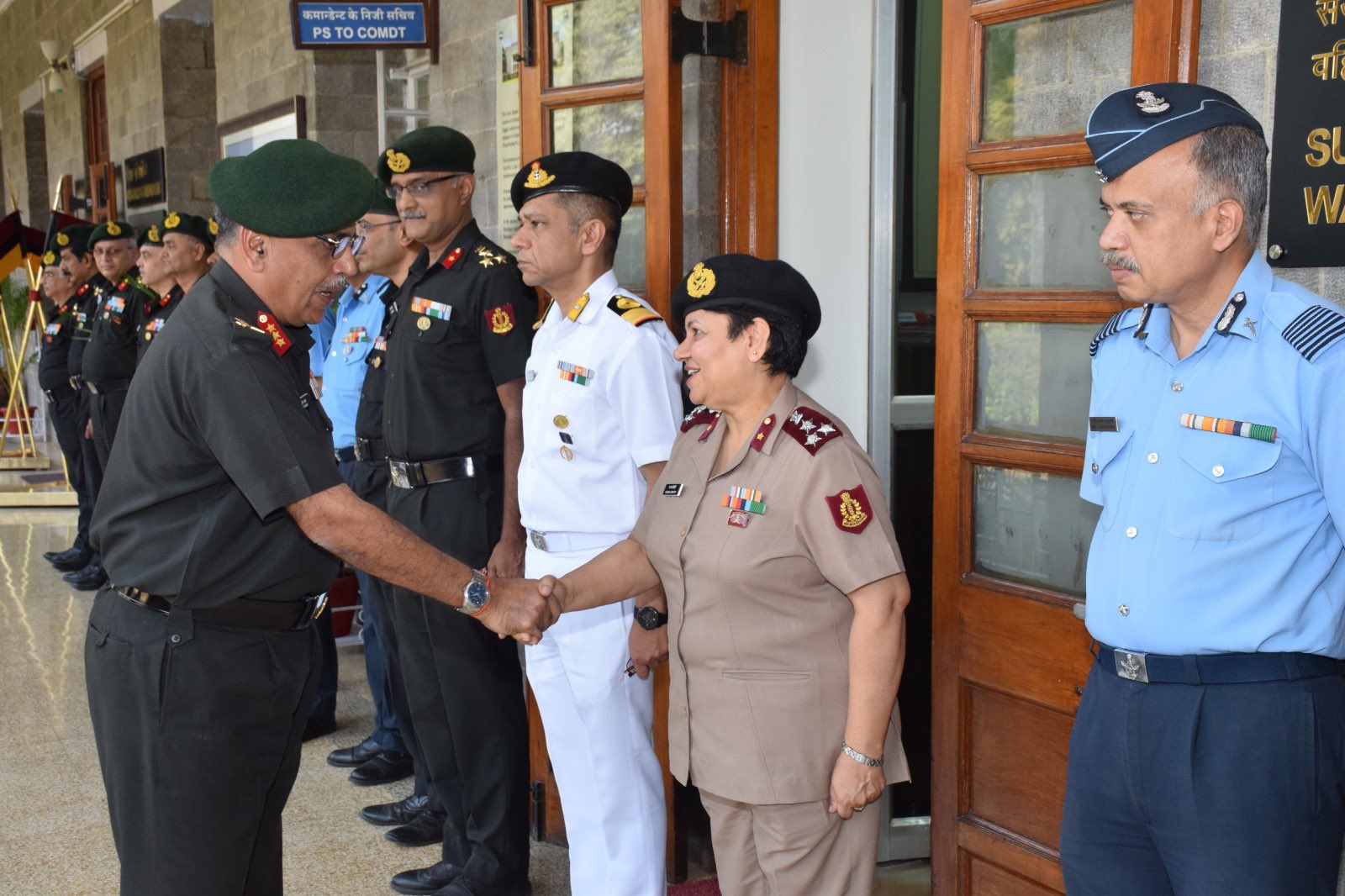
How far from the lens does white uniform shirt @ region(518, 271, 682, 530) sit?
2520 mm

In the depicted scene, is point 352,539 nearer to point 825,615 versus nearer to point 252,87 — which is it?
point 825,615

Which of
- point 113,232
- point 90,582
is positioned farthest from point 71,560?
point 113,232

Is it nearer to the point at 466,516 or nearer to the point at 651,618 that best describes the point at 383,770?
the point at 466,516

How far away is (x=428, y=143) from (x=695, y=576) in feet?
5.41

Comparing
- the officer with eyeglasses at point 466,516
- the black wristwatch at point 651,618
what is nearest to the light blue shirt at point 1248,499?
the black wristwatch at point 651,618

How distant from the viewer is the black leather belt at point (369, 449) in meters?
3.28

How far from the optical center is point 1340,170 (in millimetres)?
1751

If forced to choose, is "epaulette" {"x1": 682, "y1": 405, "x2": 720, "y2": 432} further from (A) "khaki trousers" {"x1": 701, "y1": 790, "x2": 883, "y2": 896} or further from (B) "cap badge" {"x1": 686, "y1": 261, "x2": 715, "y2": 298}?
(A) "khaki trousers" {"x1": 701, "y1": 790, "x2": 883, "y2": 896}

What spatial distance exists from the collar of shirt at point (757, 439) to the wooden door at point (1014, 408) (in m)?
0.49

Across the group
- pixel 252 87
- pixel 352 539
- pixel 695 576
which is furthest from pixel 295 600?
pixel 252 87

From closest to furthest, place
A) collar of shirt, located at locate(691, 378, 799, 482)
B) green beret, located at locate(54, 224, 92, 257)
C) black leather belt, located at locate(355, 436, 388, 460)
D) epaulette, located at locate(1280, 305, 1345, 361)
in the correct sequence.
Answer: epaulette, located at locate(1280, 305, 1345, 361) < collar of shirt, located at locate(691, 378, 799, 482) < black leather belt, located at locate(355, 436, 388, 460) < green beret, located at locate(54, 224, 92, 257)

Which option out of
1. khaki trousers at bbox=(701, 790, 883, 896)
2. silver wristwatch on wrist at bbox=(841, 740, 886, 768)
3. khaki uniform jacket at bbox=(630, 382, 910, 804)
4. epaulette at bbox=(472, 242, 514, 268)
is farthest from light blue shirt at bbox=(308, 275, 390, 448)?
silver wristwatch on wrist at bbox=(841, 740, 886, 768)

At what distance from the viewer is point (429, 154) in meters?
3.07

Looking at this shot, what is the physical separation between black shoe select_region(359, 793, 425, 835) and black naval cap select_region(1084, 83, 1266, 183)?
266 cm
